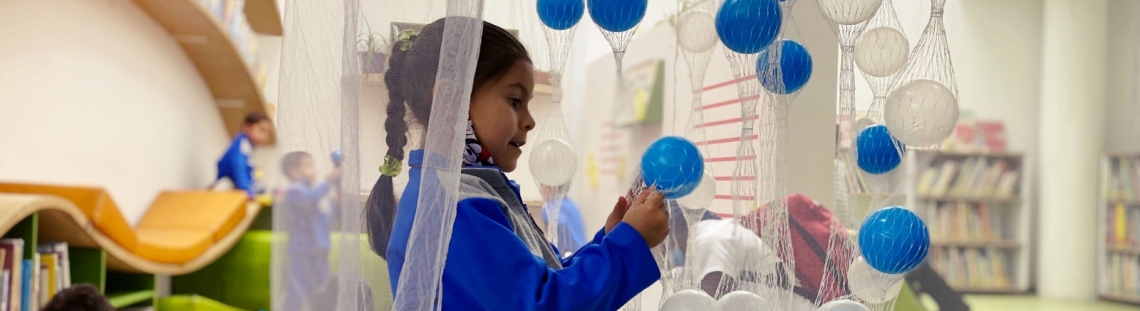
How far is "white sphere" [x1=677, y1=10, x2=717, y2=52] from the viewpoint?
1.38 meters

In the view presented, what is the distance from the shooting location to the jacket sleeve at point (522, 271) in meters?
0.97

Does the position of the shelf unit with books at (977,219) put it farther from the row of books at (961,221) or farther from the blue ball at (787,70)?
the blue ball at (787,70)

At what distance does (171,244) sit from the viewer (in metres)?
3.51

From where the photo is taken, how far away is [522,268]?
3.18ft

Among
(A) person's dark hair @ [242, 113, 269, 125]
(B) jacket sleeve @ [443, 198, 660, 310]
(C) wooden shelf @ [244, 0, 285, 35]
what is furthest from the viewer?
(A) person's dark hair @ [242, 113, 269, 125]

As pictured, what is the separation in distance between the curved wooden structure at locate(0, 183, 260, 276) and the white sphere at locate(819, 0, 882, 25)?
73.3 inches

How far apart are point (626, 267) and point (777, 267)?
0.35m

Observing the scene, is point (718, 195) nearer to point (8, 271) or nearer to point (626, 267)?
point (626, 267)

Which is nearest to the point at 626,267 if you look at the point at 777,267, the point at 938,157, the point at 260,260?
the point at 777,267

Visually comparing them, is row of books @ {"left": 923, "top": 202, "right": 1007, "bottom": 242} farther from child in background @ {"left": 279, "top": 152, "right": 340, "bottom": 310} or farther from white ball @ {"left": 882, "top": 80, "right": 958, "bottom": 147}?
child in background @ {"left": 279, "top": 152, "right": 340, "bottom": 310}

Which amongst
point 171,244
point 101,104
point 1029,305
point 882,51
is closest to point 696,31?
point 882,51

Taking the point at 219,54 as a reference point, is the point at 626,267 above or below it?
below

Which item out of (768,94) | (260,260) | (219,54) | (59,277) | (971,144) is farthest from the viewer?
(971,144)

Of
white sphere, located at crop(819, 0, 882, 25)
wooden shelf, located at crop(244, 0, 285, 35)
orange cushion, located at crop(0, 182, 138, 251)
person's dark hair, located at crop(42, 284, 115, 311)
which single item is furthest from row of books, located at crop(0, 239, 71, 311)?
white sphere, located at crop(819, 0, 882, 25)
